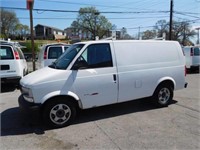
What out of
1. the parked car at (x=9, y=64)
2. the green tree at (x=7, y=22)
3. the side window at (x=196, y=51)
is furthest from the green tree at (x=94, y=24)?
the parked car at (x=9, y=64)

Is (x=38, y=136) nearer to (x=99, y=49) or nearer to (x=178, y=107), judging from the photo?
(x=99, y=49)

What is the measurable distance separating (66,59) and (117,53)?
125cm

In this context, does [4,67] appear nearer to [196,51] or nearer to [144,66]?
[144,66]

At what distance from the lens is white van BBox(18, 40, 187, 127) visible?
4.65 m

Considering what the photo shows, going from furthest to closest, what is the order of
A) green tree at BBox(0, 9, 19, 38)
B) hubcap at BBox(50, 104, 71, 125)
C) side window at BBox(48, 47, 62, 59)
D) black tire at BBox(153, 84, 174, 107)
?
green tree at BBox(0, 9, 19, 38) → side window at BBox(48, 47, 62, 59) → black tire at BBox(153, 84, 174, 107) → hubcap at BBox(50, 104, 71, 125)

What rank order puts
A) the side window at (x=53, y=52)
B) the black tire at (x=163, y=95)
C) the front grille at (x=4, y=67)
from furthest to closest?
the side window at (x=53, y=52) → the front grille at (x=4, y=67) → the black tire at (x=163, y=95)

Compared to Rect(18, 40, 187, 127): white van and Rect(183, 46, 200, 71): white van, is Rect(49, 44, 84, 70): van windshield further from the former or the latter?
Rect(183, 46, 200, 71): white van

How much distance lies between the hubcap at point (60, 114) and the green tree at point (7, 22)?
63512 millimetres

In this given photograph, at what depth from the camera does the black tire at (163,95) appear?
605 centimetres

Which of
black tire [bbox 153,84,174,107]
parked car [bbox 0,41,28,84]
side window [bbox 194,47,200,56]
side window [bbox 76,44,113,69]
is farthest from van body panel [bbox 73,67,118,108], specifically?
side window [bbox 194,47,200,56]

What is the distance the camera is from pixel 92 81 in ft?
16.3

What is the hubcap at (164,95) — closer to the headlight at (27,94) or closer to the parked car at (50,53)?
the headlight at (27,94)

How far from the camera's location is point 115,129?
4.62 meters

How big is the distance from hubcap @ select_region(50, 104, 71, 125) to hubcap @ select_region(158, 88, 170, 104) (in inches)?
107
